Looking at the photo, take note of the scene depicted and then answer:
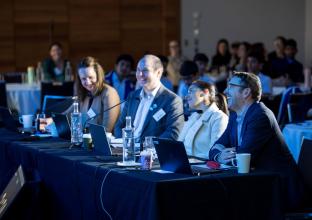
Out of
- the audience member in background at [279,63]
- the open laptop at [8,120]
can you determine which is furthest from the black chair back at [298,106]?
the audience member in background at [279,63]

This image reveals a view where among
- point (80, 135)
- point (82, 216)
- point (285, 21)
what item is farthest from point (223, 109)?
point (285, 21)

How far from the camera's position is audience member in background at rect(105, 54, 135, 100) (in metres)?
8.27

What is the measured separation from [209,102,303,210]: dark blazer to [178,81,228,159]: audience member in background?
900 millimetres

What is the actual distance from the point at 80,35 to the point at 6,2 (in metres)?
1.29

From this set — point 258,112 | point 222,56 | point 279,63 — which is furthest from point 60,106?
point 222,56

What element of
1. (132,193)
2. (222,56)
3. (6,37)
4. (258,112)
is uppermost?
(6,37)

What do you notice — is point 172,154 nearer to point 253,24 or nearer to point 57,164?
point 57,164

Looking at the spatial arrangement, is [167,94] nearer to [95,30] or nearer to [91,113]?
[91,113]

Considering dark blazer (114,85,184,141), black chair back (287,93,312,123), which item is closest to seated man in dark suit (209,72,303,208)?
dark blazer (114,85,184,141)

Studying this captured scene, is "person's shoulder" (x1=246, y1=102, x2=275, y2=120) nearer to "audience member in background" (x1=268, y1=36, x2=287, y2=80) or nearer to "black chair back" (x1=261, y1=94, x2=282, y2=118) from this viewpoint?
"black chair back" (x1=261, y1=94, x2=282, y2=118)

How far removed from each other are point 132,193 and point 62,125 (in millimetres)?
1815

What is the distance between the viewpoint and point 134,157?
3947 millimetres

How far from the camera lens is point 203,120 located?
187 inches

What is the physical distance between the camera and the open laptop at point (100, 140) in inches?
166
